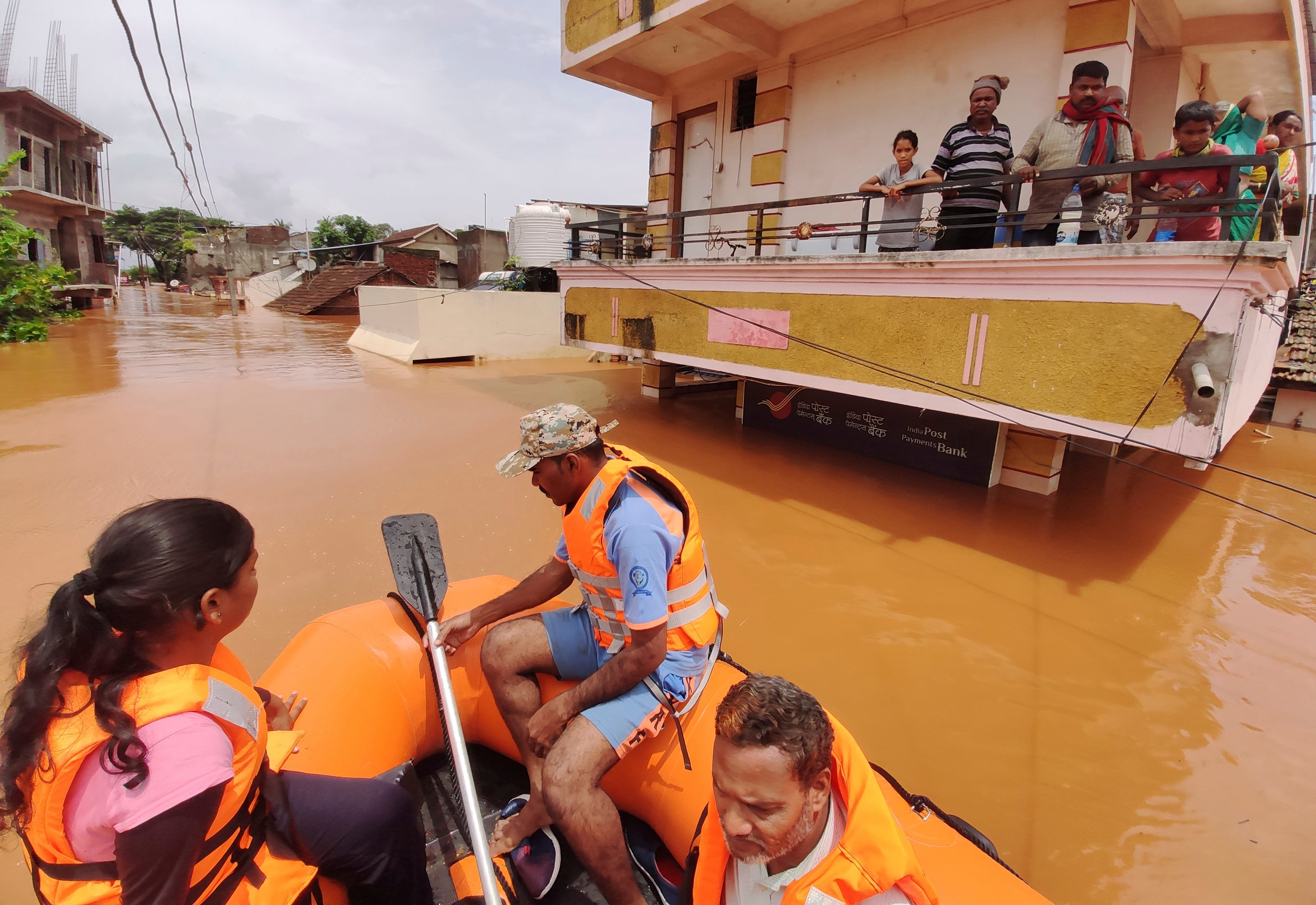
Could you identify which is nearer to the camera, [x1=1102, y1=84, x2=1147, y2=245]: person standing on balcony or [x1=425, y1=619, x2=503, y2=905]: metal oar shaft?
[x1=425, y1=619, x2=503, y2=905]: metal oar shaft

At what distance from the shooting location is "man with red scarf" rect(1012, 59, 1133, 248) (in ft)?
15.0

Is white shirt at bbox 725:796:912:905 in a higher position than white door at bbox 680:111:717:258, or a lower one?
lower

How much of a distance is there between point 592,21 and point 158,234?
5521 centimetres

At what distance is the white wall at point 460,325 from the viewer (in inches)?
582

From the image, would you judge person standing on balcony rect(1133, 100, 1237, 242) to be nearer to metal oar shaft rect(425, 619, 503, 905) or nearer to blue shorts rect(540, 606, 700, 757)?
blue shorts rect(540, 606, 700, 757)

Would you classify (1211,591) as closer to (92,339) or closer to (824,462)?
(824,462)

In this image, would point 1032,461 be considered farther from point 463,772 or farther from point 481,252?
point 481,252

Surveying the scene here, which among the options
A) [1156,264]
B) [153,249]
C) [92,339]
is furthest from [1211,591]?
[153,249]

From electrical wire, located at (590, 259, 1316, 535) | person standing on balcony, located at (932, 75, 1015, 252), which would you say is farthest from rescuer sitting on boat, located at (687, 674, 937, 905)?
person standing on balcony, located at (932, 75, 1015, 252)

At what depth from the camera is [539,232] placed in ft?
75.9

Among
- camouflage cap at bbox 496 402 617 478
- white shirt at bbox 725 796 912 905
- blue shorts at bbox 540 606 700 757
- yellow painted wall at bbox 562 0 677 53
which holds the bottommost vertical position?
blue shorts at bbox 540 606 700 757

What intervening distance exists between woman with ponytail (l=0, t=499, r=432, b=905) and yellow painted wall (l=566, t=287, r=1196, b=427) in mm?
4898

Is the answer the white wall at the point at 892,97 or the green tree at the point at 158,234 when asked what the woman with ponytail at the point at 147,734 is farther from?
the green tree at the point at 158,234

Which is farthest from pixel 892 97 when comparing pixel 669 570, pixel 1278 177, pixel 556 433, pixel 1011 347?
pixel 669 570
